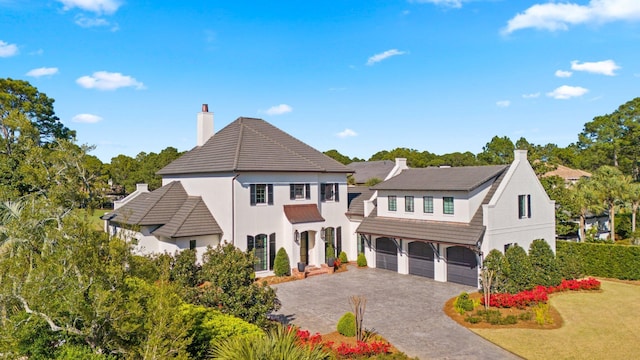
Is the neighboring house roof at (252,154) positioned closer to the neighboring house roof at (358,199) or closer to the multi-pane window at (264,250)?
the neighboring house roof at (358,199)

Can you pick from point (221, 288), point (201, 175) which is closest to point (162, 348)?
point (221, 288)

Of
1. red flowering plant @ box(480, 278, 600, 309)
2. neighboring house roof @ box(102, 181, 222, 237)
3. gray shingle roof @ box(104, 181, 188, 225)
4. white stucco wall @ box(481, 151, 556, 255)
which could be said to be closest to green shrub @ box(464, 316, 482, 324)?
red flowering plant @ box(480, 278, 600, 309)

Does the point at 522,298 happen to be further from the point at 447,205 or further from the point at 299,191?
the point at 299,191

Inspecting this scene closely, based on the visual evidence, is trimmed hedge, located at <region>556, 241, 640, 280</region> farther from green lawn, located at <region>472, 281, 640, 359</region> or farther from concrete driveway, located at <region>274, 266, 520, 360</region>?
concrete driveway, located at <region>274, 266, 520, 360</region>

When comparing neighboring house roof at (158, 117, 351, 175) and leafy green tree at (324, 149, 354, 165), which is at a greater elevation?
leafy green tree at (324, 149, 354, 165)

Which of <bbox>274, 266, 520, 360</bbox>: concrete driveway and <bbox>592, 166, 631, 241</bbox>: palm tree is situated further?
<bbox>592, 166, 631, 241</bbox>: palm tree

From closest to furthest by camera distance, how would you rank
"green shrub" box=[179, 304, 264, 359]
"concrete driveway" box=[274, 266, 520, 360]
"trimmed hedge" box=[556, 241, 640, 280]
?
1. "green shrub" box=[179, 304, 264, 359]
2. "concrete driveway" box=[274, 266, 520, 360]
3. "trimmed hedge" box=[556, 241, 640, 280]

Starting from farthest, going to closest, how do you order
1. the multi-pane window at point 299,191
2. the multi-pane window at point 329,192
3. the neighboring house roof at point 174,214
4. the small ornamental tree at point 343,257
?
the multi-pane window at point 329,192 < the small ornamental tree at point 343,257 < the multi-pane window at point 299,191 < the neighboring house roof at point 174,214

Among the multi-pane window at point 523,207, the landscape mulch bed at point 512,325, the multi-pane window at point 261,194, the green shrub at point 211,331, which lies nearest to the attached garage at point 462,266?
the landscape mulch bed at point 512,325
